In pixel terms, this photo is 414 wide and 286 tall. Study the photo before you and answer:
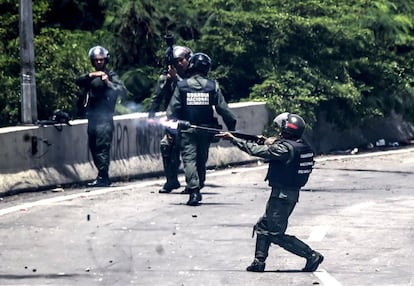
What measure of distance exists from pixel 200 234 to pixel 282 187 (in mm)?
2148

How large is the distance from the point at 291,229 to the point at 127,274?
3261mm

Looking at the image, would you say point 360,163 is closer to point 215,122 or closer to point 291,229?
point 215,122

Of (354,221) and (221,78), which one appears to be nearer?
(354,221)

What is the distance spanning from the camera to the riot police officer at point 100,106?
689 inches

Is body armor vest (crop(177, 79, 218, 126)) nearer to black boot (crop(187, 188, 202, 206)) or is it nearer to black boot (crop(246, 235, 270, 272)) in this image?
black boot (crop(187, 188, 202, 206))

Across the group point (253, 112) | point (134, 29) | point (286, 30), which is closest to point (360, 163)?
point (253, 112)

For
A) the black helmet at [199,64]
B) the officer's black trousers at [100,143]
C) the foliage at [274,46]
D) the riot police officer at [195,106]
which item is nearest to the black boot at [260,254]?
the riot police officer at [195,106]

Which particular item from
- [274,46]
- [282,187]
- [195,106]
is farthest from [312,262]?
[274,46]

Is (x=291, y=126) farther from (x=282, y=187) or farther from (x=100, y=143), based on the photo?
(x=100, y=143)

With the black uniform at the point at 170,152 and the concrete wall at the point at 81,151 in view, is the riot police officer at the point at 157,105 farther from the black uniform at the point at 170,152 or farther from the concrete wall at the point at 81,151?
the concrete wall at the point at 81,151

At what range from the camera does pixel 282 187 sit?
11016 millimetres

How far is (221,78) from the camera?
79.8ft

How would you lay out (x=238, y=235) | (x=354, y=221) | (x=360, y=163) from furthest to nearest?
1. (x=360, y=163)
2. (x=354, y=221)
3. (x=238, y=235)

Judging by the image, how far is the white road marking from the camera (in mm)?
10184
